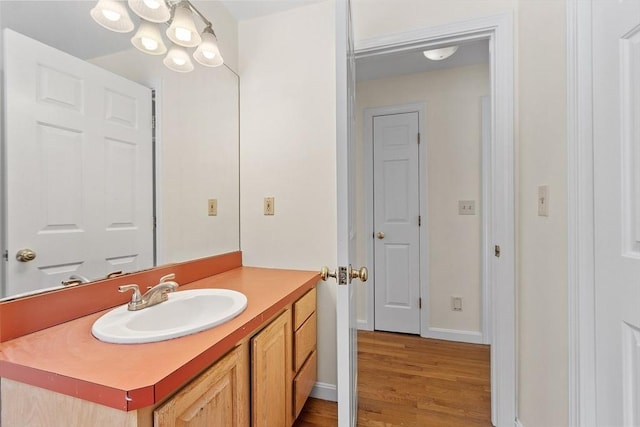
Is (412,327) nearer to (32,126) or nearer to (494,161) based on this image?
(494,161)

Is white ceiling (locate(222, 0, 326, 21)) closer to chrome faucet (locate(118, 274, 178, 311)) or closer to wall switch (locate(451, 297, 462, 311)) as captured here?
chrome faucet (locate(118, 274, 178, 311))

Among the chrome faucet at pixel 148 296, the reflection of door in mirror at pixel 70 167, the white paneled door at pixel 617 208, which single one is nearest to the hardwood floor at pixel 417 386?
the white paneled door at pixel 617 208

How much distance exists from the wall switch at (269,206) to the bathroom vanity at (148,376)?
721mm

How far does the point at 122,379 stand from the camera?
1.89 ft

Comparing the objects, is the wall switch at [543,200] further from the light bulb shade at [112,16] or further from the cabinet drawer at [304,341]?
the light bulb shade at [112,16]

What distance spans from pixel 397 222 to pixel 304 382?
1.58 m

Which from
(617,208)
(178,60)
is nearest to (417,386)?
(617,208)

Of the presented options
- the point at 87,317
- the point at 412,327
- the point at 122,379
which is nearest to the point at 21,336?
the point at 87,317

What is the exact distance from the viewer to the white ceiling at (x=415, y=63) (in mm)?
2154

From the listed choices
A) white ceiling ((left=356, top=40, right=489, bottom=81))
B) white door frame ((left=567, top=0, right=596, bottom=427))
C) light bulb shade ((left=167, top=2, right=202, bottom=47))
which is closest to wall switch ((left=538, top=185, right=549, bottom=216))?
white door frame ((left=567, top=0, right=596, bottom=427))

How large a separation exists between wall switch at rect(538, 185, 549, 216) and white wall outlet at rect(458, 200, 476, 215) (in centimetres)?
125

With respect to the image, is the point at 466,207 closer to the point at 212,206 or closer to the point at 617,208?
the point at 617,208

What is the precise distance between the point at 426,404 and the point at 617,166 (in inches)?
59.0

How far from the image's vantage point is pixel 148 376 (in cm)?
59
